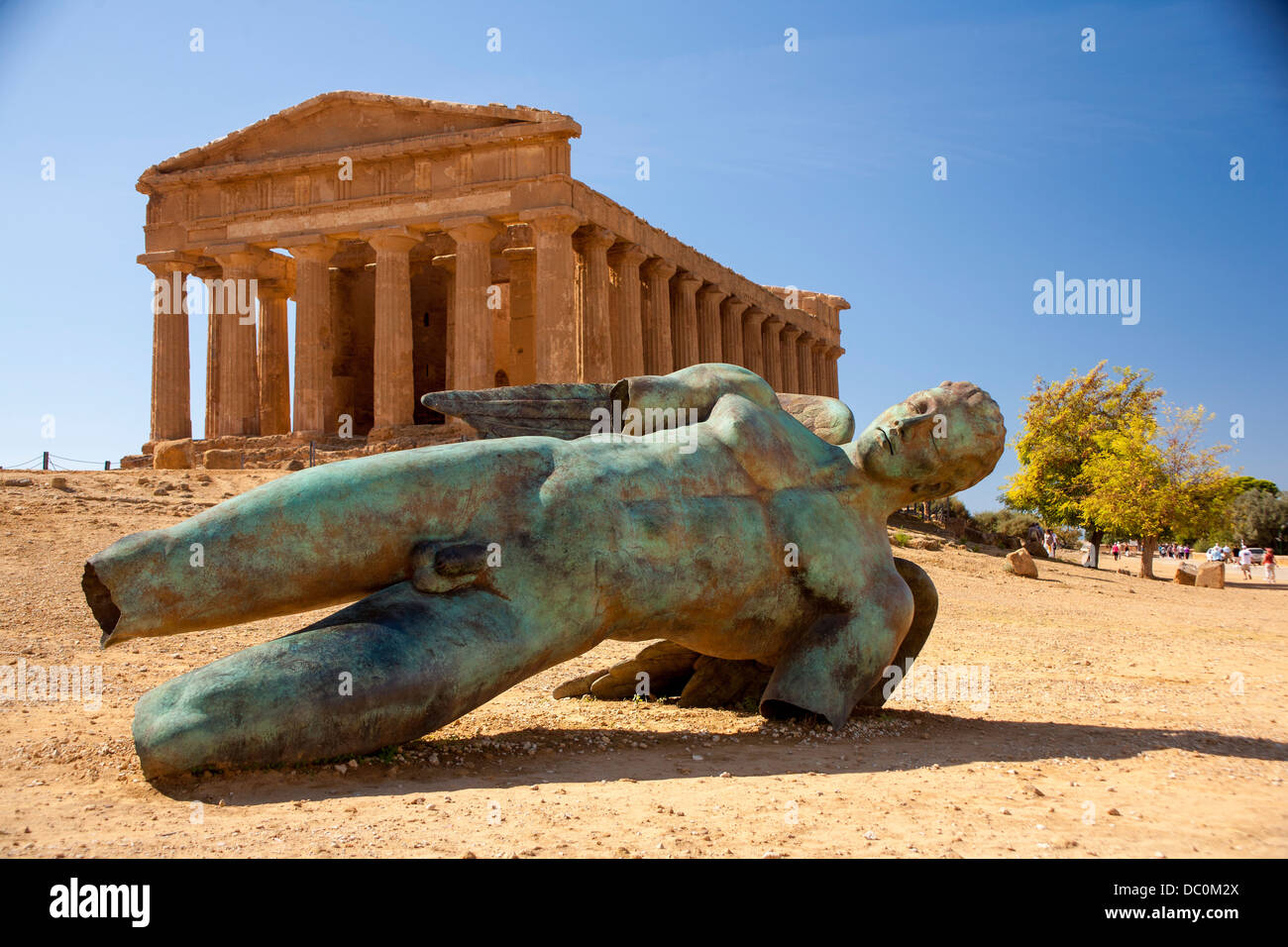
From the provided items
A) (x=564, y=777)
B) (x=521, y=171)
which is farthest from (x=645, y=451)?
(x=521, y=171)

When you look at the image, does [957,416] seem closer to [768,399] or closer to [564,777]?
[768,399]

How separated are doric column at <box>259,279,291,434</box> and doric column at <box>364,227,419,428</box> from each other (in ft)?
16.3

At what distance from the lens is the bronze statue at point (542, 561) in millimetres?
4129

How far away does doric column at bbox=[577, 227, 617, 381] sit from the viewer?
27.6 metres

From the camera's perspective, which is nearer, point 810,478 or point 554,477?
point 554,477

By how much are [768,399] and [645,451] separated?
1.07 m

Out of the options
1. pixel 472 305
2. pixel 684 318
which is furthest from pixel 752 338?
pixel 472 305

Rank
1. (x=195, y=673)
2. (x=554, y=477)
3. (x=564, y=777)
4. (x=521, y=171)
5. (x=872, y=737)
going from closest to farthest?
(x=195, y=673)
(x=564, y=777)
(x=554, y=477)
(x=872, y=737)
(x=521, y=171)

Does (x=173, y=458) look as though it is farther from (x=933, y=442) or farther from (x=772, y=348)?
(x=933, y=442)

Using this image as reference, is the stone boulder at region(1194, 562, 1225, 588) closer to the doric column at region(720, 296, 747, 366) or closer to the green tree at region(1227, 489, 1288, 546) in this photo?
the doric column at region(720, 296, 747, 366)

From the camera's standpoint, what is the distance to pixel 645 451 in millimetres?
5121

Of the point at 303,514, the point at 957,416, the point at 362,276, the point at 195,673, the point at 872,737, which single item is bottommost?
the point at 872,737

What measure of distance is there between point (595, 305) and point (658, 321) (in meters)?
4.34

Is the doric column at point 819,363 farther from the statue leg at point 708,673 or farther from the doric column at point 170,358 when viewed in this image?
the statue leg at point 708,673
